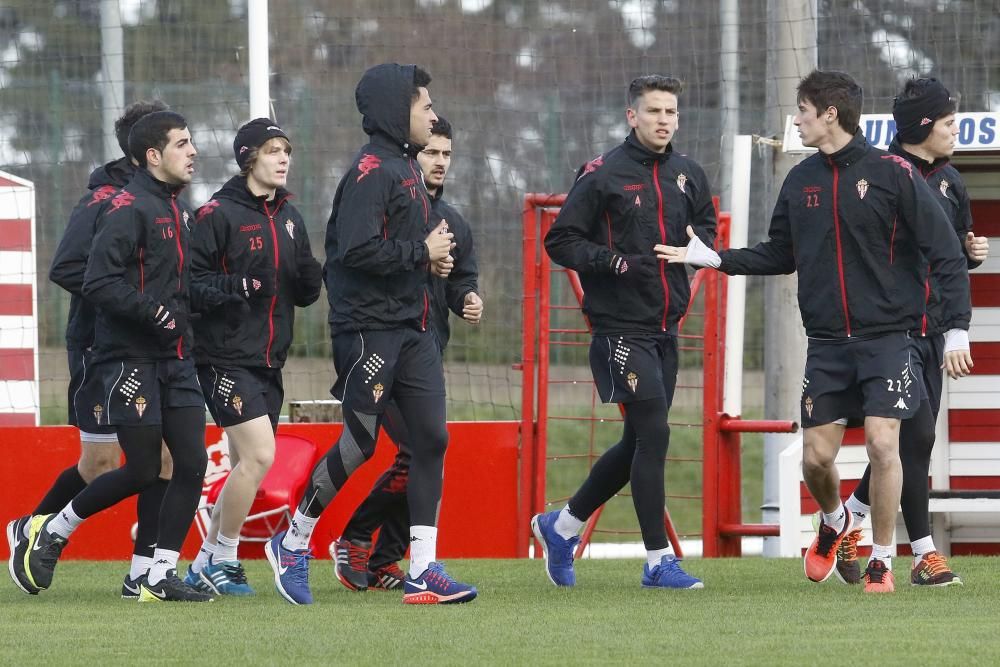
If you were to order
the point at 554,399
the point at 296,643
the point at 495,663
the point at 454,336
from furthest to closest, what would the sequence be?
the point at 554,399 → the point at 454,336 → the point at 296,643 → the point at 495,663

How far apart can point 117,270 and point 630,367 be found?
2061 mm

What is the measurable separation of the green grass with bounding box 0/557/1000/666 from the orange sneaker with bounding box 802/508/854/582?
0.23ft

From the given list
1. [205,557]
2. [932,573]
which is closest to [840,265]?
[932,573]

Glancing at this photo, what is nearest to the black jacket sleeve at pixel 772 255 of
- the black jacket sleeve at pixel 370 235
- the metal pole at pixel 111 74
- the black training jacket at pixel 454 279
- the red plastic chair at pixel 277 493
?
the black training jacket at pixel 454 279

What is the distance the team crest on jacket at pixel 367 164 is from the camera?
643 cm

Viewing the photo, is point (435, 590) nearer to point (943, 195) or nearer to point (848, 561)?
point (848, 561)

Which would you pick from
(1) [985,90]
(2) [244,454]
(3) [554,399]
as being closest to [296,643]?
(2) [244,454]

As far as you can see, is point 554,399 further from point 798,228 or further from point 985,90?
point 798,228

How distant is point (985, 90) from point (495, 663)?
7.30 meters

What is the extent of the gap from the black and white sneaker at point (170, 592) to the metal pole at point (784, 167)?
4374 mm

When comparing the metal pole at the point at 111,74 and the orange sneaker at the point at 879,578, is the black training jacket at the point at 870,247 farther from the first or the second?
the metal pole at the point at 111,74

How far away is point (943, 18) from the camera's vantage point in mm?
10773

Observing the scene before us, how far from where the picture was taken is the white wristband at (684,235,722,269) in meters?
6.84

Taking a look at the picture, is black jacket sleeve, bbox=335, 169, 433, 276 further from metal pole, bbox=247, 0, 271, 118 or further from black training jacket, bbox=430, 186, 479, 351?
metal pole, bbox=247, 0, 271, 118
